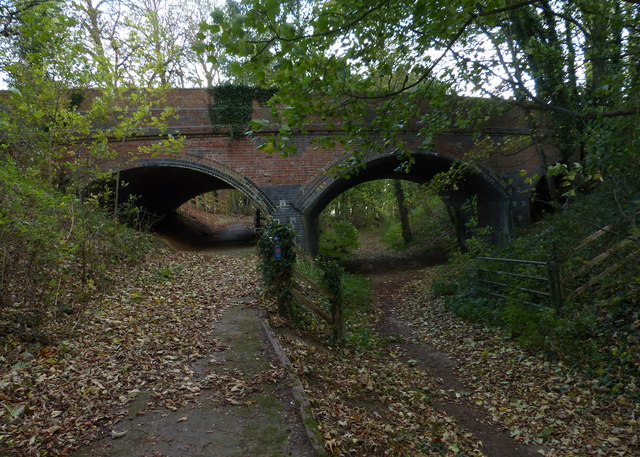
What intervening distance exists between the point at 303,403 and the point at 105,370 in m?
2.38

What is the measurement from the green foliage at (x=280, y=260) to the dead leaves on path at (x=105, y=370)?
1189 millimetres

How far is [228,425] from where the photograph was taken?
3594mm

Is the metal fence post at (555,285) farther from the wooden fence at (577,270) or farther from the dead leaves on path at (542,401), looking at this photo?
the dead leaves on path at (542,401)

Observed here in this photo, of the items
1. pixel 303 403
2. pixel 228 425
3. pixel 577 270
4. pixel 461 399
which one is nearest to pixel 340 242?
pixel 577 270

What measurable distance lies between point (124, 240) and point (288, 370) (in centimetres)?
701

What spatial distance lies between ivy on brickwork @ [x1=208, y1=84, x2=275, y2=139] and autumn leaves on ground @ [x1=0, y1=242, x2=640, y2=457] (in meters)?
6.92

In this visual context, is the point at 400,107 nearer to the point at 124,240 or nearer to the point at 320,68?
the point at 320,68

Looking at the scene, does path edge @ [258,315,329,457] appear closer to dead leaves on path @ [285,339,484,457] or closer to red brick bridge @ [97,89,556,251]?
dead leaves on path @ [285,339,484,457]

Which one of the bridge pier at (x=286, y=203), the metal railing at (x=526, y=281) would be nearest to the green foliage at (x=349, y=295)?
the bridge pier at (x=286, y=203)

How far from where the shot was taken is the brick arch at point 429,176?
43.3ft

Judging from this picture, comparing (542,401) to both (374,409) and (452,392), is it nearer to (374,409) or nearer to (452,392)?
(452,392)

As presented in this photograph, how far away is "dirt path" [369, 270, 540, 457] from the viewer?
446 cm

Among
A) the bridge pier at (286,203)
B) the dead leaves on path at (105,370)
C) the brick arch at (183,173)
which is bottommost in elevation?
the dead leaves on path at (105,370)

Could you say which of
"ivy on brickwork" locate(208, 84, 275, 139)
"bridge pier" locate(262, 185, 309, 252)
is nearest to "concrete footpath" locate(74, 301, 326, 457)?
"bridge pier" locate(262, 185, 309, 252)
